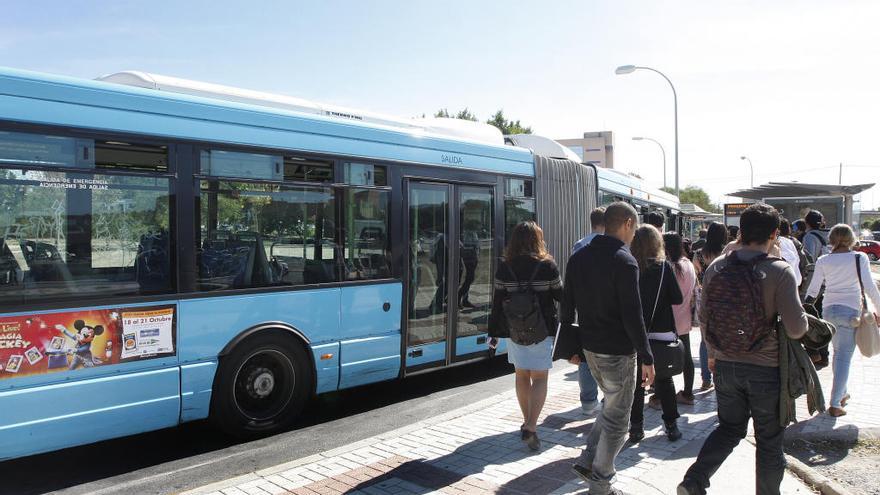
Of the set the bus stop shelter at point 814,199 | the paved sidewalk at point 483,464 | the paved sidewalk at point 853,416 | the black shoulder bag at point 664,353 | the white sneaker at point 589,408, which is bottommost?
the paved sidewalk at point 853,416

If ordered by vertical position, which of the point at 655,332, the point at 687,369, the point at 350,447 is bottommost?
the point at 350,447

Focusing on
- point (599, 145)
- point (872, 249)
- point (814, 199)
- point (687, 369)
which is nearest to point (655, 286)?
point (687, 369)

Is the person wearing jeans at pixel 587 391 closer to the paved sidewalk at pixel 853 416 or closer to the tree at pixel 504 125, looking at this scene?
the paved sidewalk at pixel 853 416

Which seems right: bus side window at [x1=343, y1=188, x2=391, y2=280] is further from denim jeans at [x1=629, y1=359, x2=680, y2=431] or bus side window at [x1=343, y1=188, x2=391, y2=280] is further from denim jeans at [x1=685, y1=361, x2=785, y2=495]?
denim jeans at [x1=685, y1=361, x2=785, y2=495]

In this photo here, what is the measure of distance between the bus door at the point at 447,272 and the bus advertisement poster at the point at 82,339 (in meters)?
2.77

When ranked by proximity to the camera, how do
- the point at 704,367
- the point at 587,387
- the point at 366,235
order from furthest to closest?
1. the point at 704,367
2. the point at 366,235
3. the point at 587,387

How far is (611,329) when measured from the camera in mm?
4262

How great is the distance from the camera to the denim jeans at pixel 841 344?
6.30m

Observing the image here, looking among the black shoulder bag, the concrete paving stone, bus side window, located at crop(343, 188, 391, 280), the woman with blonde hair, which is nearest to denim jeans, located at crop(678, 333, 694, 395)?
the woman with blonde hair

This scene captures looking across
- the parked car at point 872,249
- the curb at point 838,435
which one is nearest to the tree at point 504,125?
the parked car at point 872,249

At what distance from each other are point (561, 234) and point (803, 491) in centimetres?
585

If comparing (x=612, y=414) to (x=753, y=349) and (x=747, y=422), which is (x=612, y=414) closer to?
(x=747, y=422)

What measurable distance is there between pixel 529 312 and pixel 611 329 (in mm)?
1030

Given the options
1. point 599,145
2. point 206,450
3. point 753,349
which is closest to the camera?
point 753,349
